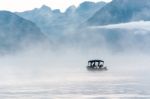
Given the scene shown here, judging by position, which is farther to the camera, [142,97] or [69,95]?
[69,95]

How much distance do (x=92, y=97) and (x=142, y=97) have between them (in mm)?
9108

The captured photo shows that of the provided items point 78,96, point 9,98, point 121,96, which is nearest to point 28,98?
point 9,98

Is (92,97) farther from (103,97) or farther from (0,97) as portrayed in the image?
(0,97)

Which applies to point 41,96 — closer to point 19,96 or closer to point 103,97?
point 19,96

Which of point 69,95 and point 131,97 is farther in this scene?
point 69,95

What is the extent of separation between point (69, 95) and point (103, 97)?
23.0 feet

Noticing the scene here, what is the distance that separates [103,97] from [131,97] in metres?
4.90

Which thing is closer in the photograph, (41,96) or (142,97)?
(142,97)

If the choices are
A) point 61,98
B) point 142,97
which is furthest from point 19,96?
point 142,97

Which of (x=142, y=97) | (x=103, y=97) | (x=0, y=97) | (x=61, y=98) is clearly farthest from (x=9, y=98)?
(x=142, y=97)

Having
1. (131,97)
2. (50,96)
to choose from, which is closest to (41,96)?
(50,96)

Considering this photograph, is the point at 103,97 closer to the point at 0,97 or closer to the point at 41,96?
the point at 41,96

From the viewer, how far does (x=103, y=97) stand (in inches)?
3526

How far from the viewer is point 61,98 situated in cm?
8762
